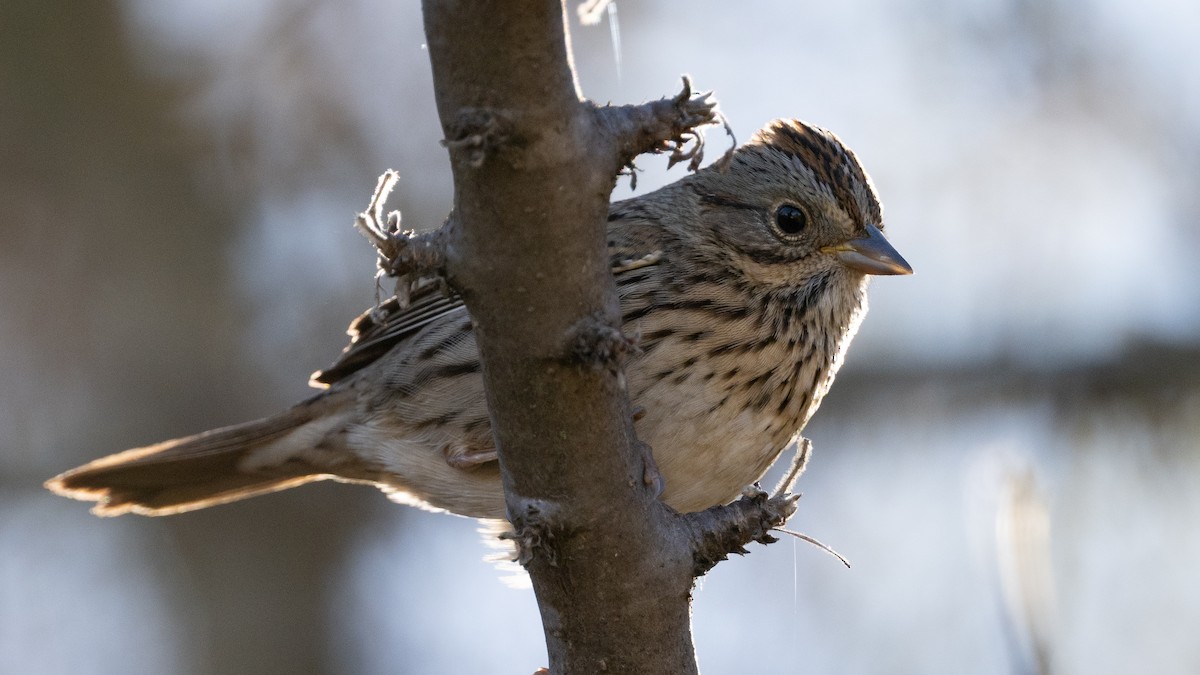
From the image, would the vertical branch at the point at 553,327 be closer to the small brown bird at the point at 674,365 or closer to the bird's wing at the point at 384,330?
the small brown bird at the point at 674,365

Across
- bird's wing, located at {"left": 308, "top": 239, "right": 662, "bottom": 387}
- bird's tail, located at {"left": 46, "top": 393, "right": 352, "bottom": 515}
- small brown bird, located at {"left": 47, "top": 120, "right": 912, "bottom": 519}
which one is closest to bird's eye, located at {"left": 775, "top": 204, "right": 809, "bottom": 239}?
small brown bird, located at {"left": 47, "top": 120, "right": 912, "bottom": 519}

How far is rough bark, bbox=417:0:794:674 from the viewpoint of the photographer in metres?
1.81

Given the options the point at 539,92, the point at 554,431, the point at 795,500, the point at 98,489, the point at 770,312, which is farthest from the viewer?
the point at 98,489

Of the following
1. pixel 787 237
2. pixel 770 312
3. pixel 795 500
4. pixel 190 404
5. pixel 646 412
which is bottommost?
pixel 795 500

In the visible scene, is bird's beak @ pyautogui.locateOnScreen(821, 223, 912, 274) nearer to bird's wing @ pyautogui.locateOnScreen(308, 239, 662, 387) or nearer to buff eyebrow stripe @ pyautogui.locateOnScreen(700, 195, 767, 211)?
buff eyebrow stripe @ pyautogui.locateOnScreen(700, 195, 767, 211)

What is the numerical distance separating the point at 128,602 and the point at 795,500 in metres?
4.10

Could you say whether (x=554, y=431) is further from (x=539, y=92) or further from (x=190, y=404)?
(x=190, y=404)

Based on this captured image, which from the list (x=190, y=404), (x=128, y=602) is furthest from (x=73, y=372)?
(x=128, y=602)

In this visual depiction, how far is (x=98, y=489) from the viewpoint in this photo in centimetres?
399

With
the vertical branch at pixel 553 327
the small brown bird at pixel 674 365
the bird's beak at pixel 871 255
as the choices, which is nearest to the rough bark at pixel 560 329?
the vertical branch at pixel 553 327

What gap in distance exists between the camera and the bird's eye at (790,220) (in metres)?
3.74

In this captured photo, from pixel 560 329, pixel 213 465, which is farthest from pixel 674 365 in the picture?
pixel 213 465

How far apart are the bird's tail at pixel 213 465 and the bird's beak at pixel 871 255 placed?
1467mm

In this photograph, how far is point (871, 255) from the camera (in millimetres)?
3676
